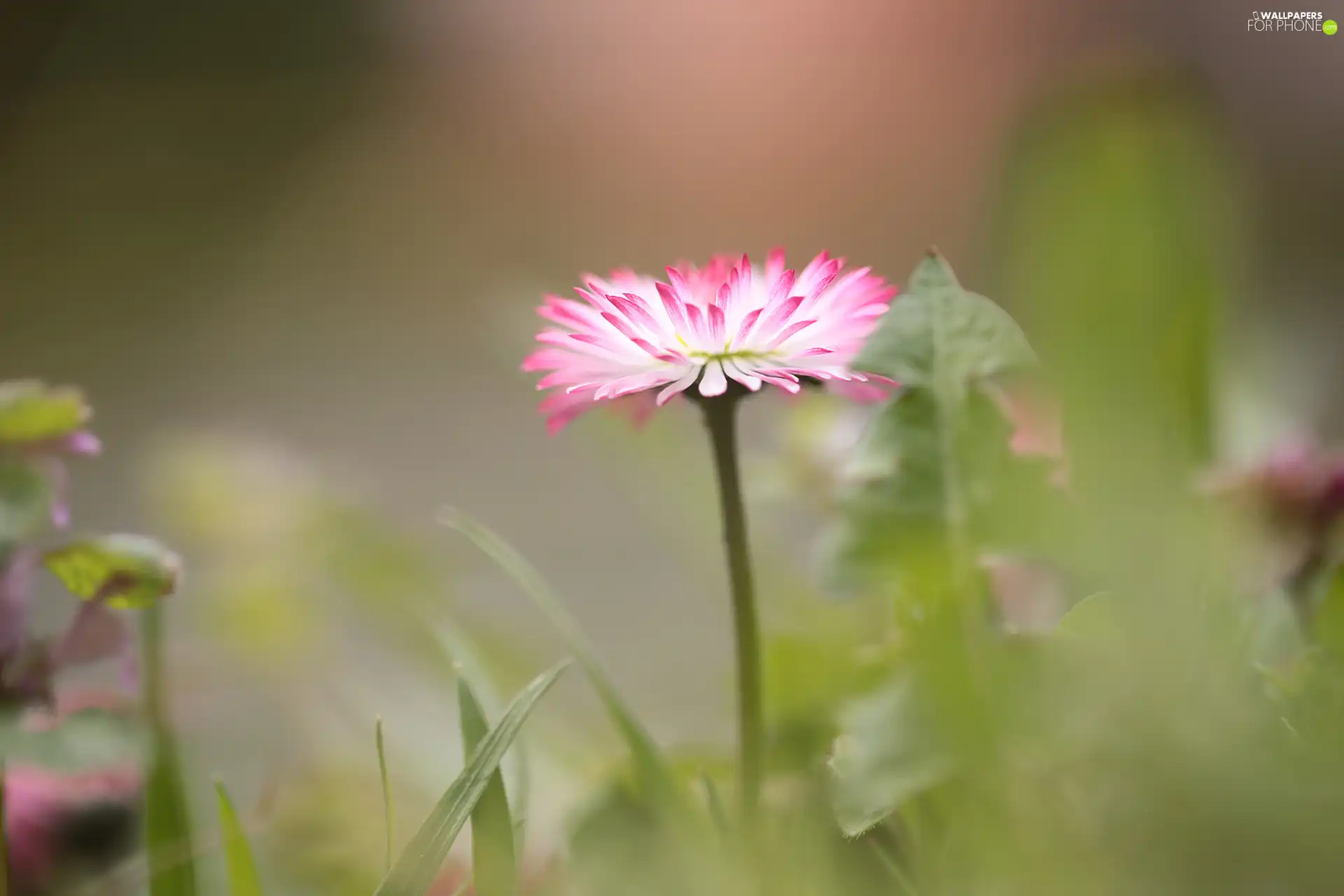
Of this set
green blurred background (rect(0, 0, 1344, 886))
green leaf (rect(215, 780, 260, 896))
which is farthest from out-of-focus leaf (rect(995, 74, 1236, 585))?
green leaf (rect(215, 780, 260, 896))

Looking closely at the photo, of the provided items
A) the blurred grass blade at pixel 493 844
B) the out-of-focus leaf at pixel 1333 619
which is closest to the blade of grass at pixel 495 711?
the blurred grass blade at pixel 493 844

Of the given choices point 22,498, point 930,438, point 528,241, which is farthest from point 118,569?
point 528,241

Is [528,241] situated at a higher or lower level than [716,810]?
higher

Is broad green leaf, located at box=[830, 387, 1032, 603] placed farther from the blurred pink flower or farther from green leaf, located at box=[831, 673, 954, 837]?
the blurred pink flower

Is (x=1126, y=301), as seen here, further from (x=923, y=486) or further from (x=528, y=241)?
(x=528, y=241)

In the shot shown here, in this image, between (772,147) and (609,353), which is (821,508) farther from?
(772,147)

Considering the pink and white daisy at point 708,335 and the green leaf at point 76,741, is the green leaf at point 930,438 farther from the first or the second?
the green leaf at point 76,741
